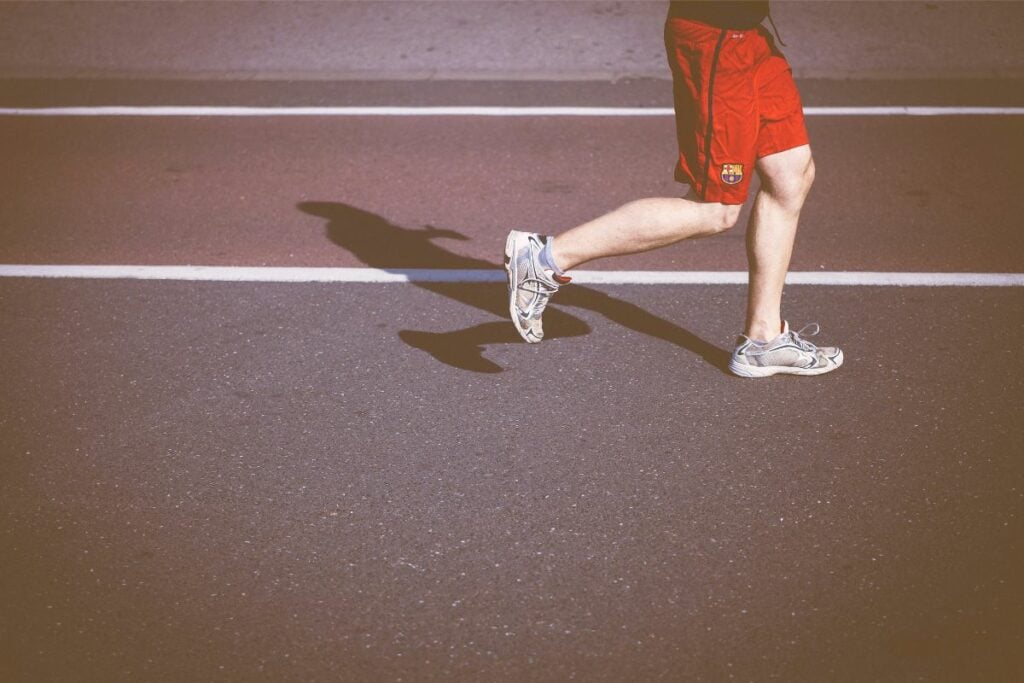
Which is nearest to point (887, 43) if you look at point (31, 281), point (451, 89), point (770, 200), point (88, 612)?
point (451, 89)

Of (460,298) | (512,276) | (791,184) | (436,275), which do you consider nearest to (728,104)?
(791,184)

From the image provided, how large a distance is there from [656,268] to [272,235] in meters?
1.96

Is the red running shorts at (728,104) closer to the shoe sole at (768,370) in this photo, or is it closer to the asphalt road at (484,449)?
the shoe sole at (768,370)

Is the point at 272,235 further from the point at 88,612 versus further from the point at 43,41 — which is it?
the point at 43,41

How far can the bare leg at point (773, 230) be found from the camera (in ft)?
12.6

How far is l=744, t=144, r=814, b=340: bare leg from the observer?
3850 mm

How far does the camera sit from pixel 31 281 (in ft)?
16.5

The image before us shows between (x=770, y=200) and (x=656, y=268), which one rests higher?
(x=770, y=200)

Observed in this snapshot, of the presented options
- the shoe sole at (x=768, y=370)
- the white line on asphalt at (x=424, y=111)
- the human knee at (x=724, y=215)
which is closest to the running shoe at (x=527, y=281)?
the human knee at (x=724, y=215)

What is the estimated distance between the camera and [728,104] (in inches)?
145

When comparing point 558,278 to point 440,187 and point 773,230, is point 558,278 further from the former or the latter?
point 440,187

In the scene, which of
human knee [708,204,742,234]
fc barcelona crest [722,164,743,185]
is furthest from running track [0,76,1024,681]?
fc barcelona crest [722,164,743,185]

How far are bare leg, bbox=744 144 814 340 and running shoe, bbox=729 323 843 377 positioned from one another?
0.13ft

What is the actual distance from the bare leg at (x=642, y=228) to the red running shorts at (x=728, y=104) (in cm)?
8
